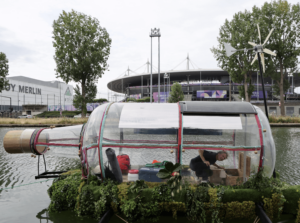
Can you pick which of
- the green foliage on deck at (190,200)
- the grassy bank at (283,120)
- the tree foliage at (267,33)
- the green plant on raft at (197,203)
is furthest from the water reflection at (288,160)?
the tree foliage at (267,33)

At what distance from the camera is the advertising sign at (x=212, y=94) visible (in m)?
62.2

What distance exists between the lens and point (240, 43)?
30.2 m

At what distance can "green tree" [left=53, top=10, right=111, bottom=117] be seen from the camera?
3006 centimetres

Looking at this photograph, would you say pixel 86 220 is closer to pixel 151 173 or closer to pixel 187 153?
pixel 151 173

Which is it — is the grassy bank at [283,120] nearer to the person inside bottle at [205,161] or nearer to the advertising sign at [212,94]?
the person inside bottle at [205,161]

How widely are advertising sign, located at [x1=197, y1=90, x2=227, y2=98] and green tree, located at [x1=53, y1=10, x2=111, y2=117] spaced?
3866cm

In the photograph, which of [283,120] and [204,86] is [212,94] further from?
[283,120]

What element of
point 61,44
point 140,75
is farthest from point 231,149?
point 140,75

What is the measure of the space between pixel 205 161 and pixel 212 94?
6021cm

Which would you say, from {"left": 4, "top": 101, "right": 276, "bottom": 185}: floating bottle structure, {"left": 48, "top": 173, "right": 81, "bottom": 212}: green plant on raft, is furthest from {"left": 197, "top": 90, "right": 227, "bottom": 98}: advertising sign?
{"left": 48, "top": 173, "right": 81, "bottom": 212}: green plant on raft

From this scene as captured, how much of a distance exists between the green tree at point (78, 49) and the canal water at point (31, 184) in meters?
17.9

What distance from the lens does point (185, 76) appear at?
75000 mm

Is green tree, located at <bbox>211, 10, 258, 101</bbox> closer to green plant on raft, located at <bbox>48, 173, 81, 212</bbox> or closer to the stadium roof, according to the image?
green plant on raft, located at <bbox>48, 173, 81, 212</bbox>

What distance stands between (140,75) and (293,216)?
7104 cm
